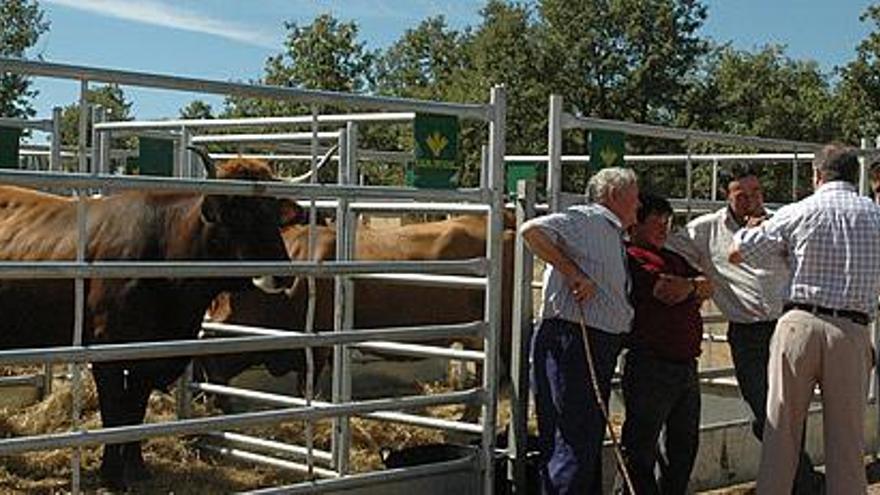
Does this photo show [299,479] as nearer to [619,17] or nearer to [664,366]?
[664,366]

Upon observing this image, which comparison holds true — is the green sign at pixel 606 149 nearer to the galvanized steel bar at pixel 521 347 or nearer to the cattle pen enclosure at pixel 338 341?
the cattle pen enclosure at pixel 338 341

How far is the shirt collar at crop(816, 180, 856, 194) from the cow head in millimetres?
2760

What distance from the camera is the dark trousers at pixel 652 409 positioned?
618 cm

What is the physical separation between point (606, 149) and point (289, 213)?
191 centimetres

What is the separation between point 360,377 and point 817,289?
4992 millimetres

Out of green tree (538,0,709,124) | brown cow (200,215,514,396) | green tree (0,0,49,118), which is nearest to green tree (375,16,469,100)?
green tree (538,0,709,124)

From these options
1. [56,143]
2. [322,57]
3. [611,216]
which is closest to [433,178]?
[611,216]

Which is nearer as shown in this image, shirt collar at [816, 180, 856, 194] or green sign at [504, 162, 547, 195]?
shirt collar at [816, 180, 856, 194]

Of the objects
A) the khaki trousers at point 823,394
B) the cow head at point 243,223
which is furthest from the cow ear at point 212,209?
the khaki trousers at point 823,394

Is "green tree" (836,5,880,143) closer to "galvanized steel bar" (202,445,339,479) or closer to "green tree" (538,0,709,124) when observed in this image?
"green tree" (538,0,709,124)

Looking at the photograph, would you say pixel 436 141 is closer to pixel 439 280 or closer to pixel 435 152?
pixel 435 152

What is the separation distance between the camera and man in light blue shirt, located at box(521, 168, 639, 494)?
5730 millimetres

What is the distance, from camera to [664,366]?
6180mm

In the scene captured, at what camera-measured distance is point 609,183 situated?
586cm
